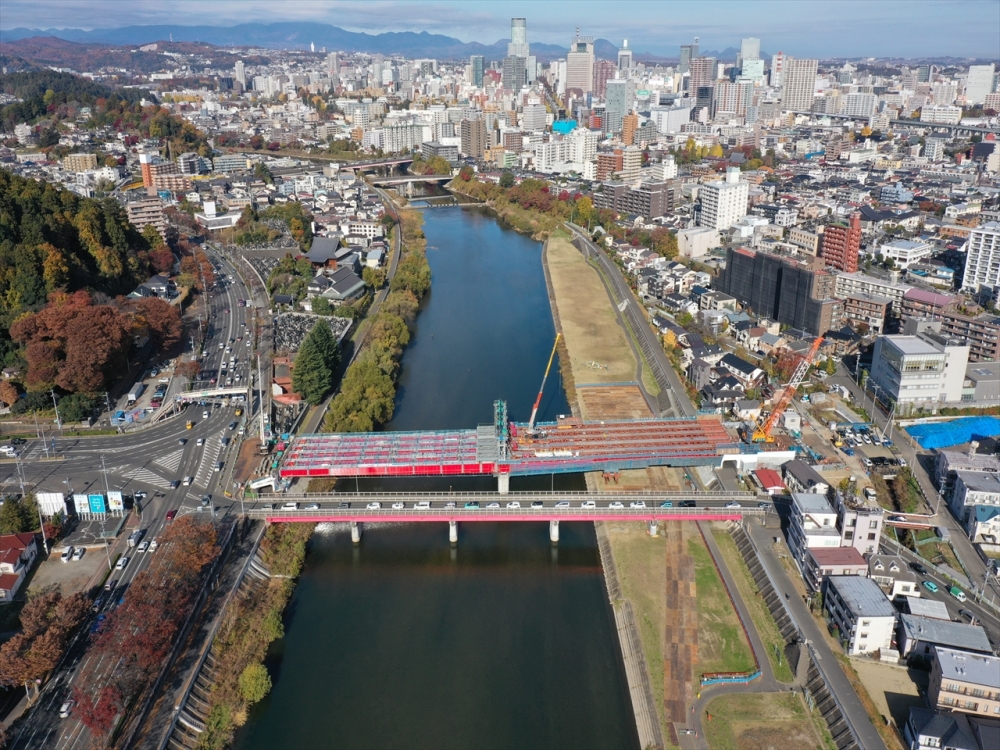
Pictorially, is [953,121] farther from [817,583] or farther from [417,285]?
[817,583]

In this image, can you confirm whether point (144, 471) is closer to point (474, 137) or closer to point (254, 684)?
point (254, 684)

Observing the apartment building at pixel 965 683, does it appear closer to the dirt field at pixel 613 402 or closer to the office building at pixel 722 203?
the dirt field at pixel 613 402

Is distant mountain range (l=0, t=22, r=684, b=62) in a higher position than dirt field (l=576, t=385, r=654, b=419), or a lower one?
higher

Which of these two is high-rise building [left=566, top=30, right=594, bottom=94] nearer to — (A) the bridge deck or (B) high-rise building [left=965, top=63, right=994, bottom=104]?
(B) high-rise building [left=965, top=63, right=994, bottom=104]

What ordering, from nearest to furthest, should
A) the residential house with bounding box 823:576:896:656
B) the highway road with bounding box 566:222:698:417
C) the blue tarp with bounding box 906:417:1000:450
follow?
the residential house with bounding box 823:576:896:656
the blue tarp with bounding box 906:417:1000:450
the highway road with bounding box 566:222:698:417

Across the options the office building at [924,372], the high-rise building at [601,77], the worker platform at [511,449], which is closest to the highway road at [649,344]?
the worker platform at [511,449]

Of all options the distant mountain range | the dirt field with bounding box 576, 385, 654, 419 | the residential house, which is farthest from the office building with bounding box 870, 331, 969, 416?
the distant mountain range
